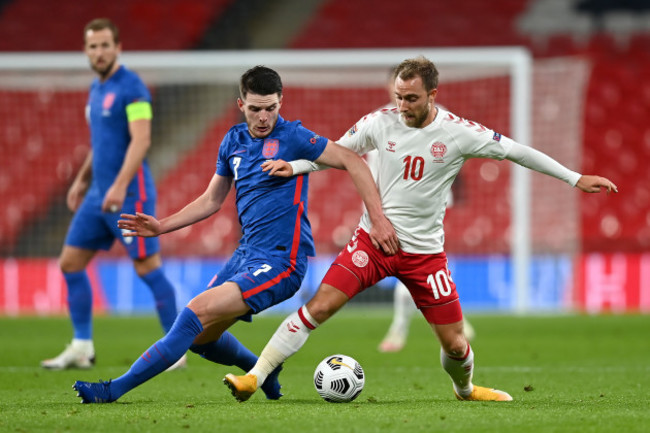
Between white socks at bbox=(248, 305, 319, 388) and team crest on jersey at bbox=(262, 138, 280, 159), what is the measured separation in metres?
0.81

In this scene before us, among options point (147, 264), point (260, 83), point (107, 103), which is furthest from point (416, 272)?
point (107, 103)

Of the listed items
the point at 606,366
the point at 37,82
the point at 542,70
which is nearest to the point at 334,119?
the point at 542,70

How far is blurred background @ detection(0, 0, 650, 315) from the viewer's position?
12719 millimetres

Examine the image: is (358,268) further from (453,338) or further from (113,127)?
(113,127)

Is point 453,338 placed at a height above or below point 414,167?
below

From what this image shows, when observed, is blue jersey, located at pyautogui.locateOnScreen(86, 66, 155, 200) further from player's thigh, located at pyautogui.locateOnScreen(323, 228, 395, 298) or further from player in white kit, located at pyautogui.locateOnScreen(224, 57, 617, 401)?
player's thigh, located at pyautogui.locateOnScreen(323, 228, 395, 298)

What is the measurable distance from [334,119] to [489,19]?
4.46 meters

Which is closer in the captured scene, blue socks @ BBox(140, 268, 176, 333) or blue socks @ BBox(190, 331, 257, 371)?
blue socks @ BBox(190, 331, 257, 371)

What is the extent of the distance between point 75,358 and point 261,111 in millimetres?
2908

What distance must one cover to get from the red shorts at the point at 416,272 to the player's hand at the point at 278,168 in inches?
22.1

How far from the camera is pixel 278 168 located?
4980 millimetres

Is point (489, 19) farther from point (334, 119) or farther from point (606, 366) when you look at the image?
point (606, 366)

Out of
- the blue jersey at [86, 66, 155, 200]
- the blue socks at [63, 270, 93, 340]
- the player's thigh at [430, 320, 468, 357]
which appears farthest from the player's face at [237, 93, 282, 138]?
the blue socks at [63, 270, 93, 340]

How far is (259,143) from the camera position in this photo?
5.13m
